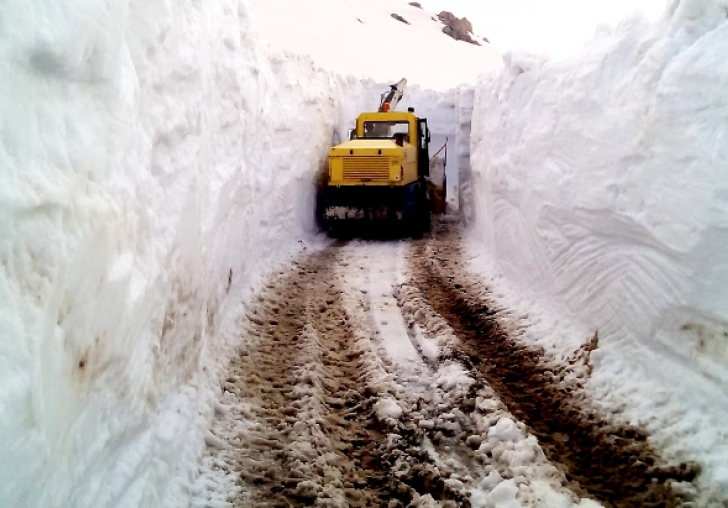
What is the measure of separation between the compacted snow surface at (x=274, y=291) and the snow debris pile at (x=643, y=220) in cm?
2

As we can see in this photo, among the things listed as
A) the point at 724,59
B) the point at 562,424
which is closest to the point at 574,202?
the point at 724,59

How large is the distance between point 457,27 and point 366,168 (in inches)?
1801

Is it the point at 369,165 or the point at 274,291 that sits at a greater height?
the point at 369,165

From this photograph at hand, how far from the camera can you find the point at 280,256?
9094 millimetres

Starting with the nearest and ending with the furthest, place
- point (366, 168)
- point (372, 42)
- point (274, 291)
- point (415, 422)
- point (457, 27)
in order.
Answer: point (415, 422) → point (274, 291) → point (366, 168) → point (372, 42) → point (457, 27)

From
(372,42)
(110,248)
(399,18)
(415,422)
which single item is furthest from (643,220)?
(399,18)

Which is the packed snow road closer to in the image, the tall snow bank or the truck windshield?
the tall snow bank

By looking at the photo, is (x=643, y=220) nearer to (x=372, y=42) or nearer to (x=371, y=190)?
(x=371, y=190)

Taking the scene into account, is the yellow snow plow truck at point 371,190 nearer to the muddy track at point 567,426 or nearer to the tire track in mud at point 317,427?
the muddy track at point 567,426

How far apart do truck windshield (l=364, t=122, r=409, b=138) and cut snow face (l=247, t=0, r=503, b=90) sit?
12141 millimetres

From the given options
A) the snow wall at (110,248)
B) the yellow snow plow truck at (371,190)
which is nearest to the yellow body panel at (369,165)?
the yellow snow plow truck at (371,190)

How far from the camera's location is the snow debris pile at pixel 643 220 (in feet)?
13.1

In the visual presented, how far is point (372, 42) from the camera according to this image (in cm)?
3647

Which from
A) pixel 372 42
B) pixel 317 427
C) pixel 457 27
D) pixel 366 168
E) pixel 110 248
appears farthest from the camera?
pixel 457 27
